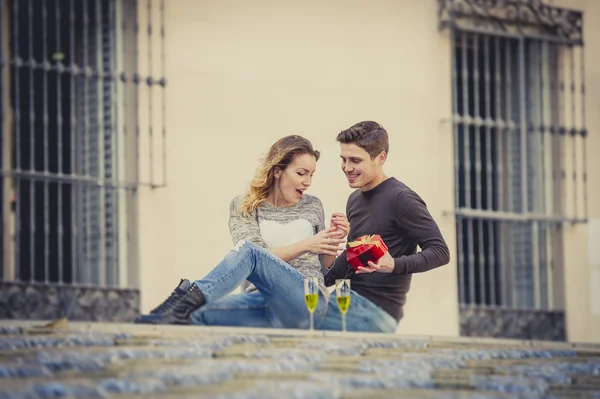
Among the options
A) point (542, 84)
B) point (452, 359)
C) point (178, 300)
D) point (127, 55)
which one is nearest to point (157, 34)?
point (127, 55)

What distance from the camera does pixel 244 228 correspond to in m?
6.31

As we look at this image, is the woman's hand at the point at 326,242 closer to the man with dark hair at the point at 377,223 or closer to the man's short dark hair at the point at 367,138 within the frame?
the man with dark hair at the point at 377,223

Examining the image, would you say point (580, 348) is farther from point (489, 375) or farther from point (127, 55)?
point (127, 55)

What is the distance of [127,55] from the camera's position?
9.48 m

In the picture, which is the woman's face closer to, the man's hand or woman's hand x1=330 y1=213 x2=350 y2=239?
woman's hand x1=330 y1=213 x2=350 y2=239

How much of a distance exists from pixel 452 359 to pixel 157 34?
5.28m

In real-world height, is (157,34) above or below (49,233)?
above

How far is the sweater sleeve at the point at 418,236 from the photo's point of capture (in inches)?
230

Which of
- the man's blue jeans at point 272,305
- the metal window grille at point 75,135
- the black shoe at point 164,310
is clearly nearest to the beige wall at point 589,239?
the metal window grille at point 75,135

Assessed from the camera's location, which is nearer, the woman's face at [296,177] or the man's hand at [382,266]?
the man's hand at [382,266]

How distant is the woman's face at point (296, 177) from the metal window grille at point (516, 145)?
4479 mm

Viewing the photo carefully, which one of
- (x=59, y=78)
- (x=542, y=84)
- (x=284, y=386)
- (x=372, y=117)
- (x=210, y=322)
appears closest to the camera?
(x=284, y=386)

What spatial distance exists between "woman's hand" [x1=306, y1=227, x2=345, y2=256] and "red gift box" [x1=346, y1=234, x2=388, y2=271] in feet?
0.70

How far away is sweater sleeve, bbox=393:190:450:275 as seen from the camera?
585 centimetres
